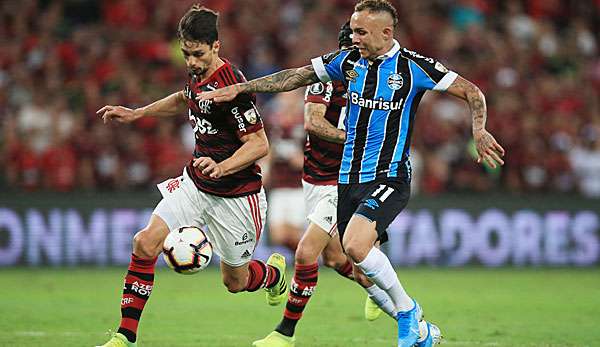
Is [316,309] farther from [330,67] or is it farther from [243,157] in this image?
[330,67]

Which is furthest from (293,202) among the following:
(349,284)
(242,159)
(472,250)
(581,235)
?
(242,159)

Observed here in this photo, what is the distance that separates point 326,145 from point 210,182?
1.46 meters

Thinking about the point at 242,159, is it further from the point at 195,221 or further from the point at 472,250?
the point at 472,250

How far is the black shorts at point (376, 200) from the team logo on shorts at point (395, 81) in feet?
2.09

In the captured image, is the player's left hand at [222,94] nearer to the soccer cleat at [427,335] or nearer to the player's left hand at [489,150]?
the player's left hand at [489,150]

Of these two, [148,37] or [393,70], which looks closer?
[393,70]

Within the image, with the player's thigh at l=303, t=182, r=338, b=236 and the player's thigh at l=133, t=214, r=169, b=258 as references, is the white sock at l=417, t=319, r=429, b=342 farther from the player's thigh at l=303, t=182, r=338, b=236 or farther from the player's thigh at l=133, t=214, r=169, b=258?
the player's thigh at l=133, t=214, r=169, b=258

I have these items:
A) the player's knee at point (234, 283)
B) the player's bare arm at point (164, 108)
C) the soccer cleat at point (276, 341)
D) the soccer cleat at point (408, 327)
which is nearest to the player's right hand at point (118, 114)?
the player's bare arm at point (164, 108)

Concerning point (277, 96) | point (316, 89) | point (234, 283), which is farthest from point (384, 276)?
point (277, 96)

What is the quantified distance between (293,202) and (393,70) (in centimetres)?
722

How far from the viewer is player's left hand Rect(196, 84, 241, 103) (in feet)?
23.4

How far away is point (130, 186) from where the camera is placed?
14.6 metres

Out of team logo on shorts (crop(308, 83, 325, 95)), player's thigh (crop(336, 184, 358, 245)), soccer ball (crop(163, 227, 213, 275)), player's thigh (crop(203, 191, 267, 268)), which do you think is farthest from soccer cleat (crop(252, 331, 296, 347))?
team logo on shorts (crop(308, 83, 325, 95))

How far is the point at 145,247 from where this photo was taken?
23.6 feet
